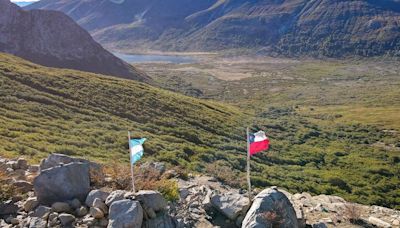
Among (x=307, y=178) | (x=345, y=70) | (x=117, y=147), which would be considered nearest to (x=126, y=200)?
(x=117, y=147)

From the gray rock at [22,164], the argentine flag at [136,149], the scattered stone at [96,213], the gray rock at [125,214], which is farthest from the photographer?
the gray rock at [22,164]

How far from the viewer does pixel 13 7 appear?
83562 mm

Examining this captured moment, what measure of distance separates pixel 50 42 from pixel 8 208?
77702 millimetres

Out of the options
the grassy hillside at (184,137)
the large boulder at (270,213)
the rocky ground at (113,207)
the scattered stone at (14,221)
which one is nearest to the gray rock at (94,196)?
the rocky ground at (113,207)

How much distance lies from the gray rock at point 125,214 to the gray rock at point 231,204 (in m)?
3.45

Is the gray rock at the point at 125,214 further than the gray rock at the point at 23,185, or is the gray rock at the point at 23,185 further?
the gray rock at the point at 23,185

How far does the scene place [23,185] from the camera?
1236 cm

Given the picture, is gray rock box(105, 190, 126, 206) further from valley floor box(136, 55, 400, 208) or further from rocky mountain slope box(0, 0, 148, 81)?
rocky mountain slope box(0, 0, 148, 81)

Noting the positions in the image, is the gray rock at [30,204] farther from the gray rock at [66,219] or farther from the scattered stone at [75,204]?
the gray rock at [66,219]

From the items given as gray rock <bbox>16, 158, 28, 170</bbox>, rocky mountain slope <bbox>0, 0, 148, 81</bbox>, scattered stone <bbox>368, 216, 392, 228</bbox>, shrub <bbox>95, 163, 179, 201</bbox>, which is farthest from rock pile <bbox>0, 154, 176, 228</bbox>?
rocky mountain slope <bbox>0, 0, 148, 81</bbox>

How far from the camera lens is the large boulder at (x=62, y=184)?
37.3 ft

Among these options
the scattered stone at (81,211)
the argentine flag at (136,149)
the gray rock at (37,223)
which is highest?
the argentine flag at (136,149)

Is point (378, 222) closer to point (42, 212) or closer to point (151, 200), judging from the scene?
point (151, 200)

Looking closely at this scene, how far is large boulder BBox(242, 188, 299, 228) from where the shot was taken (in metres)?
11.7
